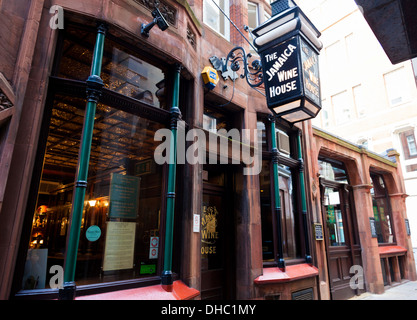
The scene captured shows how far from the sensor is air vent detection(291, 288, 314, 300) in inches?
248

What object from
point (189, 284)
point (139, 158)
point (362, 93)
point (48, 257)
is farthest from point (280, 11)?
point (362, 93)

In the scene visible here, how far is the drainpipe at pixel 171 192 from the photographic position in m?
4.05

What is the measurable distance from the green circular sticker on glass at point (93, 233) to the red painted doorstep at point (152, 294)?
689mm

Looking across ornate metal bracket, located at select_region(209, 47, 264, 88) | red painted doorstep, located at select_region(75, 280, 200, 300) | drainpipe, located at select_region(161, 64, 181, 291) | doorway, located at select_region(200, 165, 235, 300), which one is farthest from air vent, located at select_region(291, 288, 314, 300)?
ornate metal bracket, located at select_region(209, 47, 264, 88)

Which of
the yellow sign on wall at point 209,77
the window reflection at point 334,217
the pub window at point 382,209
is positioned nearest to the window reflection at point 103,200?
the yellow sign on wall at point 209,77

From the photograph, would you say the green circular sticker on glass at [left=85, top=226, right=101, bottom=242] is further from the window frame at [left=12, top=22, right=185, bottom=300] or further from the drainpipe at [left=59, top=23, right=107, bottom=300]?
the window frame at [left=12, top=22, right=185, bottom=300]

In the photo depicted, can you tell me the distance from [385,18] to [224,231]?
16.0 feet

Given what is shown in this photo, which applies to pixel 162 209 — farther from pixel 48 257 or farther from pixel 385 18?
pixel 385 18

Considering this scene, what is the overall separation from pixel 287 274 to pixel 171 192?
3.60 meters

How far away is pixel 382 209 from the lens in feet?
41.5

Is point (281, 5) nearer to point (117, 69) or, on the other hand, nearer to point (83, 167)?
point (117, 69)

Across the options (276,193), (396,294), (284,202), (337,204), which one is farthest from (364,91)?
(276,193)

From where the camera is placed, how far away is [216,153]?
5.70m

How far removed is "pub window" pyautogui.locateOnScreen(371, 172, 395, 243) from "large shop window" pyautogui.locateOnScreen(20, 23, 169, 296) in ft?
37.7
